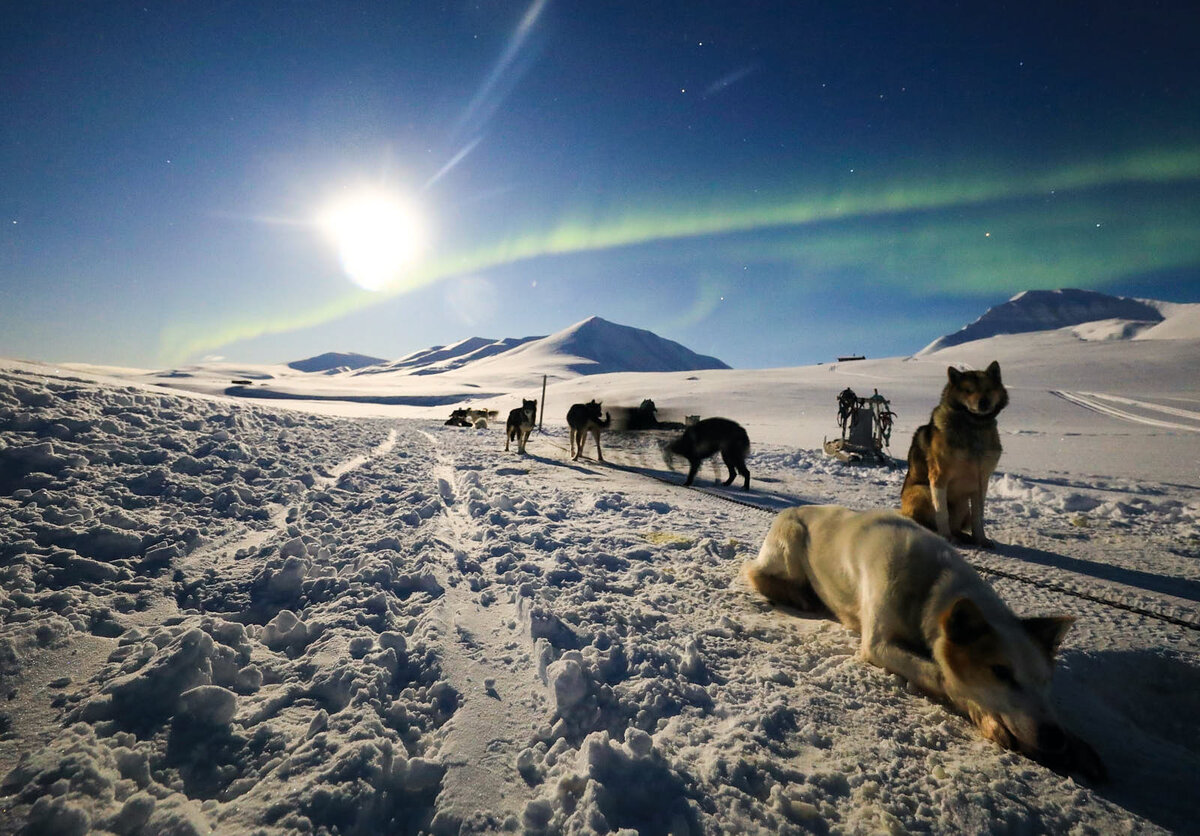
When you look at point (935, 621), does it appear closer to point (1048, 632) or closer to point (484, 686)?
point (1048, 632)

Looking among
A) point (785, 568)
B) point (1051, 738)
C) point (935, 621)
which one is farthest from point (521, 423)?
point (1051, 738)

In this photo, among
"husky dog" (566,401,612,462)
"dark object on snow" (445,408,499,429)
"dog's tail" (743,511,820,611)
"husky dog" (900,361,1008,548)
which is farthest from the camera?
"dark object on snow" (445,408,499,429)

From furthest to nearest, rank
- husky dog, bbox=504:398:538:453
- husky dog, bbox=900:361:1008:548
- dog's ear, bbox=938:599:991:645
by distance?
husky dog, bbox=504:398:538:453
husky dog, bbox=900:361:1008:548
dog's ear, bbox=938:599:991:645

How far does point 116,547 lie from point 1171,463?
2547 cm

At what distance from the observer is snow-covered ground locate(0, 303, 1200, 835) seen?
175 centimetres

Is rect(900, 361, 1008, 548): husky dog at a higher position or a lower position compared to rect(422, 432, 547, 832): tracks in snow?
higher

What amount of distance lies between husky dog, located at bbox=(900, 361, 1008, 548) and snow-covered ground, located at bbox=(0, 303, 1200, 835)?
56cm

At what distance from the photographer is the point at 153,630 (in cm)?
283

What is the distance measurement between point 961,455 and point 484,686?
5.08 meters

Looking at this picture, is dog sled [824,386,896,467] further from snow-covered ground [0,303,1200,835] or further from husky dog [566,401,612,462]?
snow-covered ground [0,303,1200,835]

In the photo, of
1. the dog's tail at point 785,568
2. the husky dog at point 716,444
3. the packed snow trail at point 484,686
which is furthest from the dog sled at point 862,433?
the dog's tail at point 785,568

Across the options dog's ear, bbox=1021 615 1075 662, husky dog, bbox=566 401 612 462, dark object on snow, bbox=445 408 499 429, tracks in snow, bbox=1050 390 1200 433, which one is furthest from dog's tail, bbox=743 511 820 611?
tracks in snow, bbox=1050 390 1200 433

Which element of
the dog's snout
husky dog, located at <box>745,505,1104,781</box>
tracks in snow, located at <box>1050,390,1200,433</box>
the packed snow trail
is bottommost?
the packed snow trail

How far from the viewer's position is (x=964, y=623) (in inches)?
80.5
